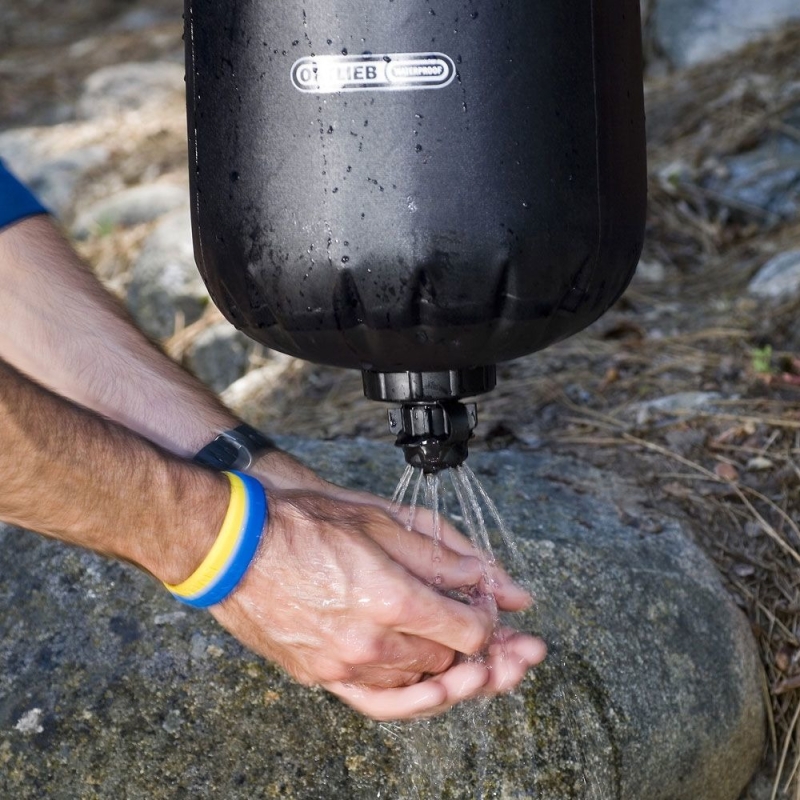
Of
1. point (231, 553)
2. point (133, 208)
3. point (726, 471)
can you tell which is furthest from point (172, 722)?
point (133, 208)

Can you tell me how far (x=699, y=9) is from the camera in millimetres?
5227

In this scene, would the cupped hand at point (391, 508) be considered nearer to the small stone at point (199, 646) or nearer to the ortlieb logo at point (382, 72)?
the small stone at point (199, 646)

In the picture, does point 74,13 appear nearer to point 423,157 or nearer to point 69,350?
point 69,350

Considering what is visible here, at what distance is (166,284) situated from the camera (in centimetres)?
427

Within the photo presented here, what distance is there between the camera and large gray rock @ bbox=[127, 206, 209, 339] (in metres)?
4.25

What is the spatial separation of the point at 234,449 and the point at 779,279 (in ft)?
6.60

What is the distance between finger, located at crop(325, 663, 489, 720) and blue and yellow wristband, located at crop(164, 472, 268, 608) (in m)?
0.24

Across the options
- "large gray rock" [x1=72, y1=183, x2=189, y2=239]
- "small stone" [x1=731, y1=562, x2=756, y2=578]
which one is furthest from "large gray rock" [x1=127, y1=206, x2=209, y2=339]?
→ "small stone" [x1=731, y1=562, x2=756, y2=578]

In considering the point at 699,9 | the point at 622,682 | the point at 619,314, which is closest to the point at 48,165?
the point at 699,9

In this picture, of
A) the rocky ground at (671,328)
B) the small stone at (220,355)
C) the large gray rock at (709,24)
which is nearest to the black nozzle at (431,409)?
the rocky ground at (671,328)

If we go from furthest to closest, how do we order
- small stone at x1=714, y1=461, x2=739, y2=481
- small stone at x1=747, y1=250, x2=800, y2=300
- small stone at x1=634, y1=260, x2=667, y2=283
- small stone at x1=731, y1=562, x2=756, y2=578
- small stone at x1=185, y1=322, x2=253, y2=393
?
small stone at x1=185, y1=322, x2=253, y2=393 < small stone at x1=634, y1=260, x2=667, y2=283 < small stone at x1=747, y1=250, x2=800, y2=300 < small stone at x1=714, y1=461, x2=739, y2=481 < small stone at x1=731, y1=562, x2=756, y2=578

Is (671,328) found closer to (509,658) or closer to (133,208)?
(509,658)

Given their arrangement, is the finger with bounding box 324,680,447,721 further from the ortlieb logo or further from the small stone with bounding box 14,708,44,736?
the ortlieb logo

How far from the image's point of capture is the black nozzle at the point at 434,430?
50.2 inches
